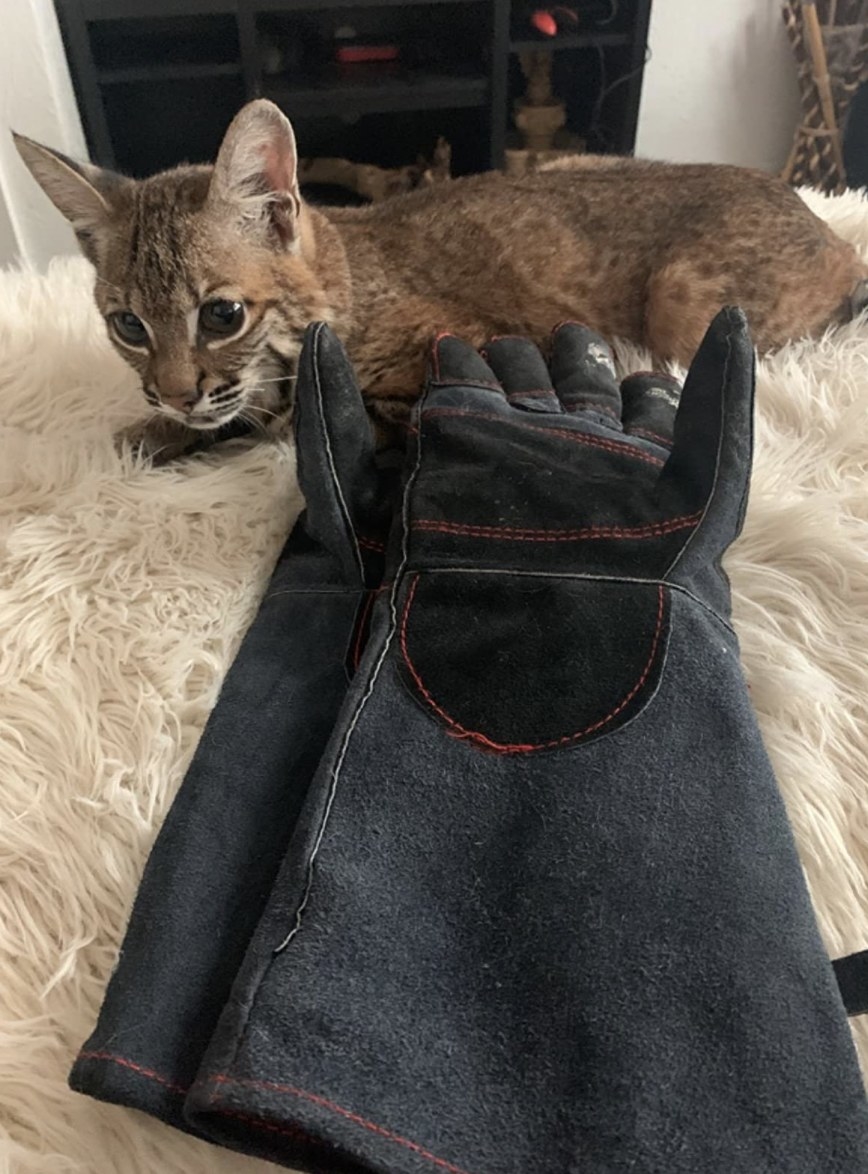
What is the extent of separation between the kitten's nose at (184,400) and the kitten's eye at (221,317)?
0.22 feet

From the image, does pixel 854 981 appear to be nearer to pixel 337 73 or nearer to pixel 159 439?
pixel 159 439

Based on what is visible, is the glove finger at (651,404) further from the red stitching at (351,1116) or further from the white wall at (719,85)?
the white wall at (719,85)

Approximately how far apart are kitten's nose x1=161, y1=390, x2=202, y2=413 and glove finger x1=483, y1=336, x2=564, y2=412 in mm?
316

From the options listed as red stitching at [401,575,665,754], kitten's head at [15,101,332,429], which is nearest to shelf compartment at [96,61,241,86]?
kitten's head at [15,101,332,429]

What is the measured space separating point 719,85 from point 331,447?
2125 mm

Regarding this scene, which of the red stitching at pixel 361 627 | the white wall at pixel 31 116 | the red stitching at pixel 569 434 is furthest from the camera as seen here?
the white wall at pixel 31 116

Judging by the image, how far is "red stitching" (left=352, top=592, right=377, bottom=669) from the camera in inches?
26.9

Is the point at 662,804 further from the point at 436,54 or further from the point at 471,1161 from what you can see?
the point at 436,54

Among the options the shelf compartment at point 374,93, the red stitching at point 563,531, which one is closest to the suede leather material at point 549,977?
the red stitching at point 563,531

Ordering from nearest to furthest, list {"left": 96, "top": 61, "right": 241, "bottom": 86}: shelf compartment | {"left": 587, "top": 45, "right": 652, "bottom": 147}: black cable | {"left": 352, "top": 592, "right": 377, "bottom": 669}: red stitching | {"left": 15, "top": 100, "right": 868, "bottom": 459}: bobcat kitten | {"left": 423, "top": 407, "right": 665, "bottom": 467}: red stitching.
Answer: {"left": 352, "top": 592, "right": 377, "bottom": 669}: red stitching
{"left": 423, "top": 407, "right": 665, "bottom": 467}: red stitching
{"left": 15, "top": 100, "right": 868, "bottom": 459}: bobcat kitten
{"left": 96, "top": 61, "right": 241, "bottom": 86}: shelf compartment
{"left": 587, "top": 45, "right": 652, "bottom": 147}: black cable

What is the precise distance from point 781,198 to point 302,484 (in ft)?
2.66

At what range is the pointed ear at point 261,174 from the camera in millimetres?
842

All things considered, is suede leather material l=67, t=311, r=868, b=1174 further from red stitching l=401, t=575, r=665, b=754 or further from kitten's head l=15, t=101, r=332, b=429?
kitten's head l=15, t=101, r=332, b=429

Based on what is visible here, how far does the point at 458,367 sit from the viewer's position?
0.89 metres
